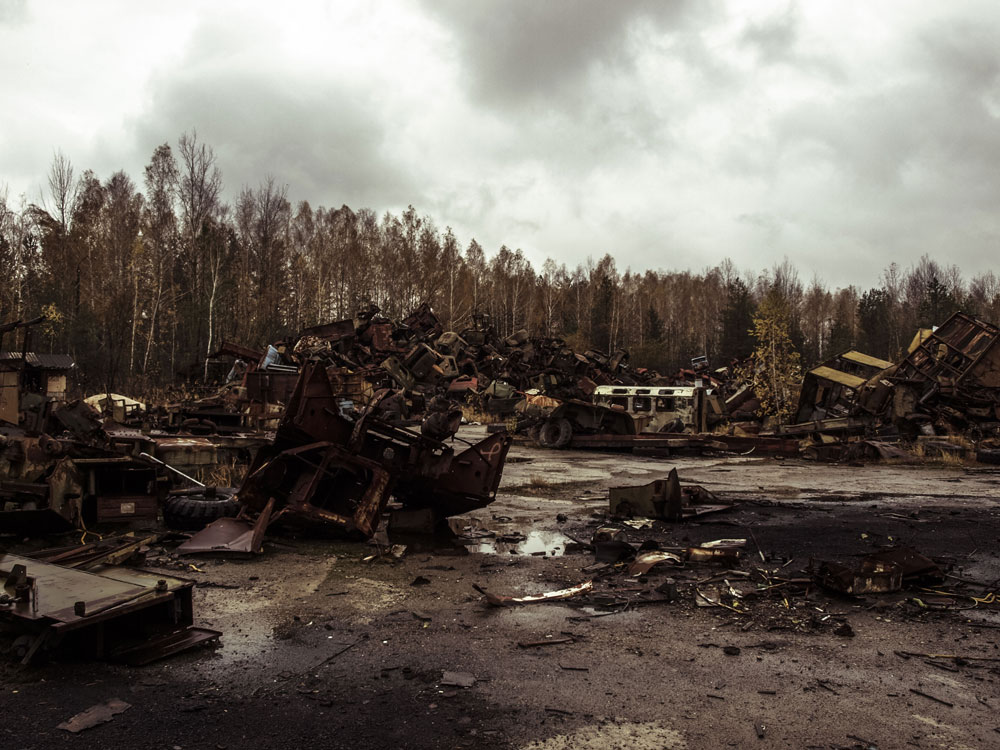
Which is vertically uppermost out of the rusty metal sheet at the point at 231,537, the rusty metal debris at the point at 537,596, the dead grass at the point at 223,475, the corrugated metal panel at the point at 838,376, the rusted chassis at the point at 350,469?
the corrugated metal panel at the point at 838,376

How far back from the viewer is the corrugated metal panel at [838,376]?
2094 cm

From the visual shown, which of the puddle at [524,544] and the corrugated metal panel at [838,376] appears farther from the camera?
the corrugated metal panel at [838,376]

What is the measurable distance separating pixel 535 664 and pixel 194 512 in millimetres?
5192

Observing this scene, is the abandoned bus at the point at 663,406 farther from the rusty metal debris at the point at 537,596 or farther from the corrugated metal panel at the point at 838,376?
the rusty metal debris at the point at 537,596

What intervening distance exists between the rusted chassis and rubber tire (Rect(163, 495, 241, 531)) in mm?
545

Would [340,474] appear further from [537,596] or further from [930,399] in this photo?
[930,399]

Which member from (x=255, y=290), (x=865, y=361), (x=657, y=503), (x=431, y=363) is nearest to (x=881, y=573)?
(x=657, y=503)

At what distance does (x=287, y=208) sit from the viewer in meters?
46.6

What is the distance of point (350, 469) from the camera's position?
7.63 metres

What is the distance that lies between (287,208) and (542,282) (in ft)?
98.0

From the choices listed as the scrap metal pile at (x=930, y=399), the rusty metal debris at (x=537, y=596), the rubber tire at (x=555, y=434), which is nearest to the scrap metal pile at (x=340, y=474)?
the rusty metal debris at (x=537, y=596)

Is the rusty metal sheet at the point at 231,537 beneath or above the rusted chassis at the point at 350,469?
beneath

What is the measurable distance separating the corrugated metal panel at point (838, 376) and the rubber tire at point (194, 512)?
18.6 m

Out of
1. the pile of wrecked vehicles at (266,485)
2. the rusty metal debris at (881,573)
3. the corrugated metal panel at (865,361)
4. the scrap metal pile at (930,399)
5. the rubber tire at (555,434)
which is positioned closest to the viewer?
the rusty metal debris at (881,573)
